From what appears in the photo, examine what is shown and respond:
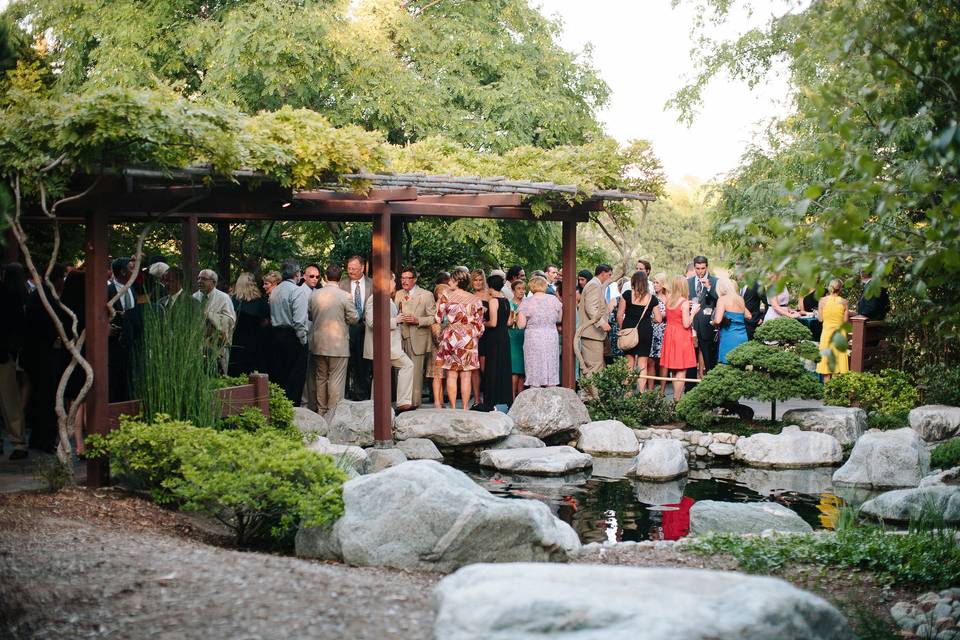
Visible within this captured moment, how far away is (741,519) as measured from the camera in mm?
9234

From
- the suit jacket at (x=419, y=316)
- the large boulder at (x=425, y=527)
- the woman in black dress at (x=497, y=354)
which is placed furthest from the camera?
the woman in black dress at (x=497, y=354)

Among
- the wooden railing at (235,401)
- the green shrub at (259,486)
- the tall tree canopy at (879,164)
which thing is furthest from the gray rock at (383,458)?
the tall tree canopy at (879,164)

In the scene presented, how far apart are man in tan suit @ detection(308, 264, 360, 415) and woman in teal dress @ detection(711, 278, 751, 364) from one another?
5162mm

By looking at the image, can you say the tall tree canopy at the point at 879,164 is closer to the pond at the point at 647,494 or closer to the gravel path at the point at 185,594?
the gravel path at the point at 185,594

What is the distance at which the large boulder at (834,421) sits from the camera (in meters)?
13.6

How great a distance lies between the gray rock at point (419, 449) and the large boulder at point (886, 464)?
4.42 metres

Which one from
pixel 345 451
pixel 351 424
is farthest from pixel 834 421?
pixel 345 451

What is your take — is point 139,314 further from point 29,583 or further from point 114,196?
point 29,583

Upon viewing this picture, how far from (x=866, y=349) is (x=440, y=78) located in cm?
965


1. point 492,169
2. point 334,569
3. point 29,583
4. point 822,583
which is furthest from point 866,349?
point 29,583

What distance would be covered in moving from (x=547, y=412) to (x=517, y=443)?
2.24 ft

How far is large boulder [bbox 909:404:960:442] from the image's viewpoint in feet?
44.2

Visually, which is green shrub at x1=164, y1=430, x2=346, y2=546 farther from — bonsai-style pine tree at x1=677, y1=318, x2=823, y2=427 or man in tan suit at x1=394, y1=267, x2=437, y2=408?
bonsai-style pine tree at x1=677, y1=318, x2=823, y2=427

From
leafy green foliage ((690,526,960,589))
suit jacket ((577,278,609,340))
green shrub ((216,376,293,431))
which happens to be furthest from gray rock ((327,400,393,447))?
leafy green foliage ((690,526,960,589))
